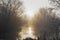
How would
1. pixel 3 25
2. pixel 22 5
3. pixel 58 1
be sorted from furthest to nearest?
1. pixel 22 5
2. pixel 3 25
3. pixel 58 1

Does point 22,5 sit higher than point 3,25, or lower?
higher

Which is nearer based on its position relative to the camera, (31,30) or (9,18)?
(9,18)

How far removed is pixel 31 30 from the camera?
77812 mm

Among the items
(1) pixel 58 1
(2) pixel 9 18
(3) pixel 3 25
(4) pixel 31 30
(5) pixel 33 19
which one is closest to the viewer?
(1) pixel 58 1

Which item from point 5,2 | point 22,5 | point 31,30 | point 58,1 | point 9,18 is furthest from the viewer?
point 31,30

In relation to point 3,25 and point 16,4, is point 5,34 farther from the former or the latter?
point 16,4

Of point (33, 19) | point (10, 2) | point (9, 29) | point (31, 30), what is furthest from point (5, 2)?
point (33, 19)

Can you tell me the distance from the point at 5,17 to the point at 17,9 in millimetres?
7567

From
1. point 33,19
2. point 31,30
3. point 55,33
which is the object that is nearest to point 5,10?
point 55,33

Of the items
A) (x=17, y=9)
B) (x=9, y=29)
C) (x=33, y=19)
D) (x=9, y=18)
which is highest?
(x=33, y=19)

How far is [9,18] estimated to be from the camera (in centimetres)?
4284

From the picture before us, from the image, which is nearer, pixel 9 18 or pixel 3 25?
pixel 3 25

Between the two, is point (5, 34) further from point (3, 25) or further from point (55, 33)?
point (55, 33)

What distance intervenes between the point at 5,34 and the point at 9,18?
3.84 metres
